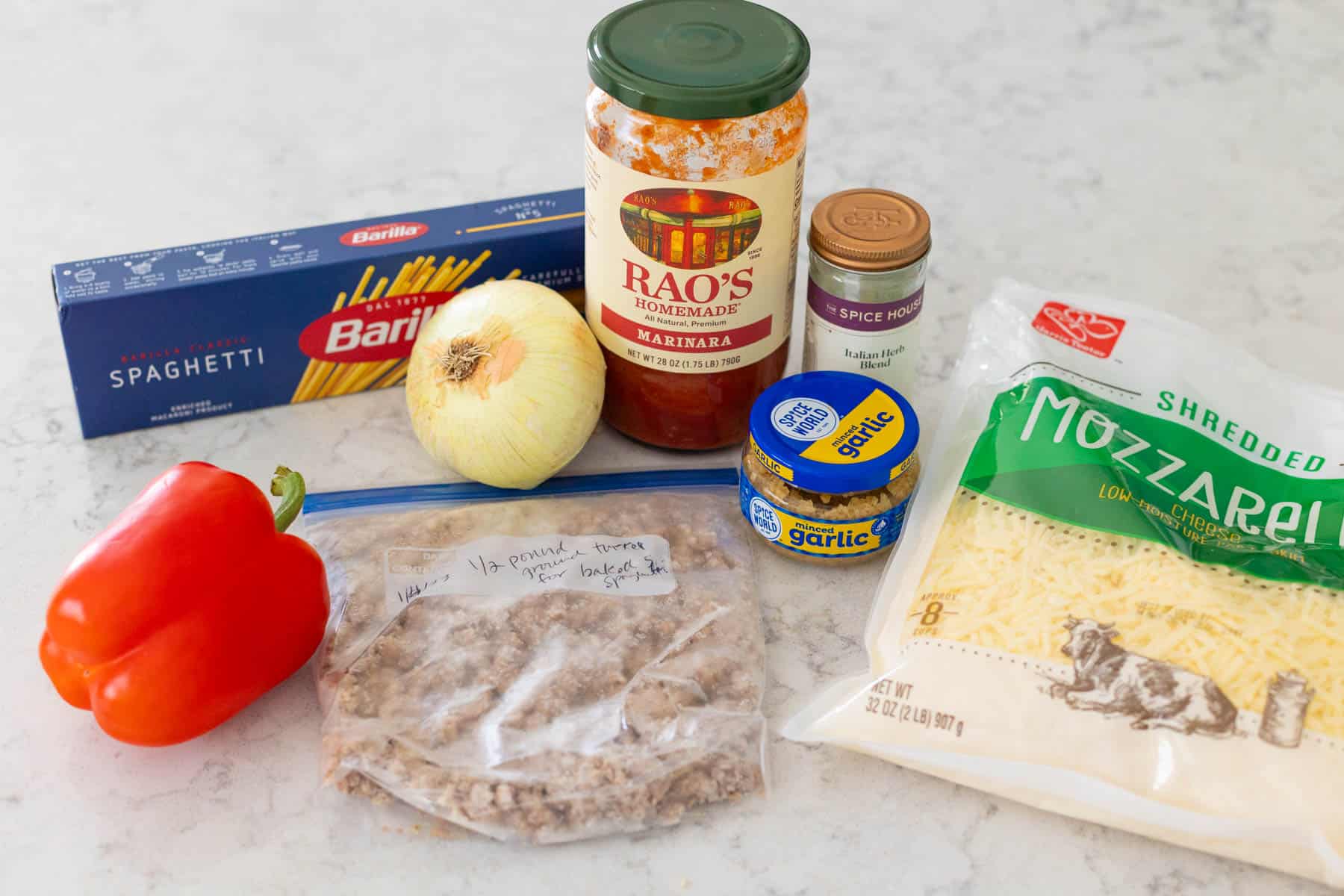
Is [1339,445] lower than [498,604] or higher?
higher

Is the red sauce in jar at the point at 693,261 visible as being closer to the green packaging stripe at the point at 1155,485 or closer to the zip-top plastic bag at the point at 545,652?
the zip-top plastic bag at the point at 545,652

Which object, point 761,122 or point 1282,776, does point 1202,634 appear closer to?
point 1282,776

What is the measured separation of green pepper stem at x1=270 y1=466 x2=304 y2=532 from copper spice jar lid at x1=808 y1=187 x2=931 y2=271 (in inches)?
19.8

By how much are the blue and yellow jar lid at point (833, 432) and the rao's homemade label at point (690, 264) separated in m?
0.07

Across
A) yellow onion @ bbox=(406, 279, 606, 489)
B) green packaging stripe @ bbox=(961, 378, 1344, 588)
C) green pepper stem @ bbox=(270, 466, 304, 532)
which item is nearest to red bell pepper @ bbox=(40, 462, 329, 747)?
green pepper stem @ bbox=(270, 466, 304, 532)

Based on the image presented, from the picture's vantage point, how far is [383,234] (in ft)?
4.58

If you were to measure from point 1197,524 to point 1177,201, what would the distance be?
710mm

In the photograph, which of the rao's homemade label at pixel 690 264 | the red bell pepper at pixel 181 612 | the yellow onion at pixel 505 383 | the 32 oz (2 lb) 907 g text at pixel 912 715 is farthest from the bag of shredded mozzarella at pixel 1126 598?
the red bell pepper at pixel 181 612

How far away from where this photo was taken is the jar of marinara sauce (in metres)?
1.17

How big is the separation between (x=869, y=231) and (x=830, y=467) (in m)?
0.23

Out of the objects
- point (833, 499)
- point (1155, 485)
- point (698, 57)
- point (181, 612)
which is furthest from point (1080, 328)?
point (181, 612)

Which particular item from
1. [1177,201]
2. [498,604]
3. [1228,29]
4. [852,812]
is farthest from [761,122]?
[1228,29]

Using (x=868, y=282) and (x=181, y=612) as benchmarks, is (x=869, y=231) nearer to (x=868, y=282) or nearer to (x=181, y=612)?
(x=868, y=282)

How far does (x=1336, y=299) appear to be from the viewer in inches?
63.2
